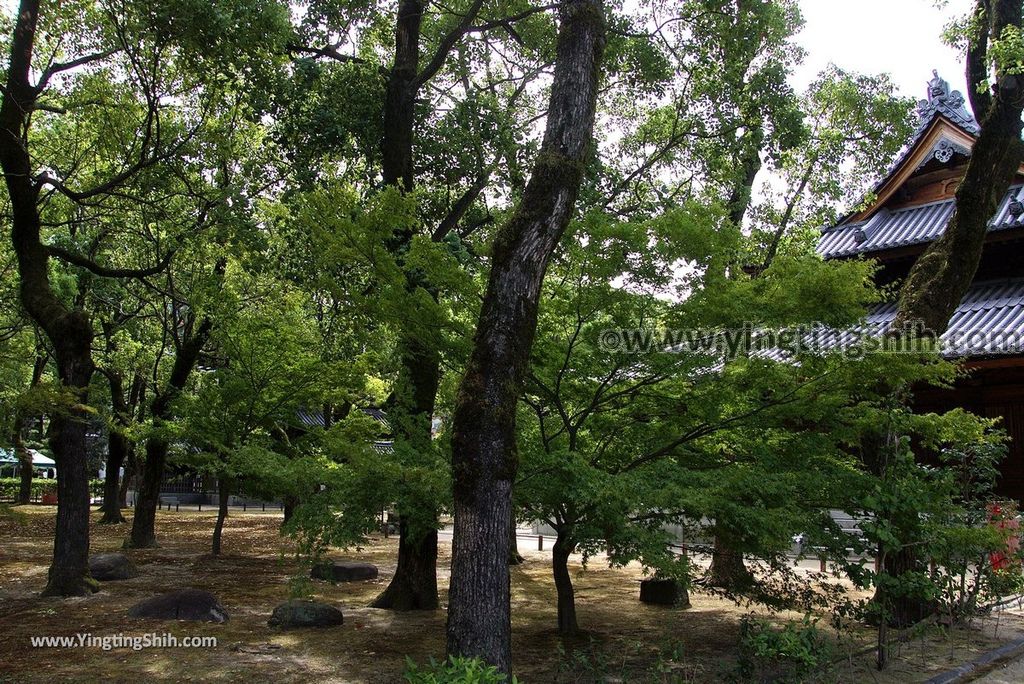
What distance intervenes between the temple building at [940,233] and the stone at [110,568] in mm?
15093

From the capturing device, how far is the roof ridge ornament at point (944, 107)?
692 inches

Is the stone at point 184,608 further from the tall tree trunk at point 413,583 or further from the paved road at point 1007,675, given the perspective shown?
the paved road at point 1007,675

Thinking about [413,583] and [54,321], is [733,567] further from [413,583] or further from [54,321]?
[54,321]

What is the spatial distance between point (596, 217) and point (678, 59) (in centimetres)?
886

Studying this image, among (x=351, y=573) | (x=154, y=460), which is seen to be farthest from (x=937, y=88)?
(x=154, y=460)

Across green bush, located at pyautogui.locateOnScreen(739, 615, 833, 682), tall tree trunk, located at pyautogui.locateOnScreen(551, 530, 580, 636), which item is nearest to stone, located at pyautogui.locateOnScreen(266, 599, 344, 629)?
tall tree trunk, located at pyautogui.locateOnScreen(551, 530, 580, 636)

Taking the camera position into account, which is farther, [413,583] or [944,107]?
[944,107]

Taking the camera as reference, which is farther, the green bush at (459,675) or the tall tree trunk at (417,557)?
the tall tree trunk at (417,557)

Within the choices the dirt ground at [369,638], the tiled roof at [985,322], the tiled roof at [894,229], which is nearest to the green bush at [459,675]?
the dirt ground at [369,638]

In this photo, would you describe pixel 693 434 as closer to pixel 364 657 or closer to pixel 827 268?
pixel 827 268

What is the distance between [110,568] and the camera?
1486 cm

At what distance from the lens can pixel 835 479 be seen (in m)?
7.98

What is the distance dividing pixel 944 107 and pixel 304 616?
17.7m

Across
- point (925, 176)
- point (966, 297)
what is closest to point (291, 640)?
point (966, 297)
